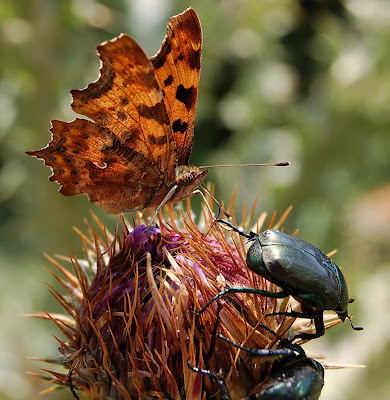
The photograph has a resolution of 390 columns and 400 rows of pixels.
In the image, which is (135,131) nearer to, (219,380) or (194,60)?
(194,60)

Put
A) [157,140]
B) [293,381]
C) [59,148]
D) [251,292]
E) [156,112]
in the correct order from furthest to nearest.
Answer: [59,148]
[157,140]
[156,112]
[251,292]
[293,381]

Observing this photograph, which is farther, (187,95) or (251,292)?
(187,95)

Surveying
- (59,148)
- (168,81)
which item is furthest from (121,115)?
(59,148)

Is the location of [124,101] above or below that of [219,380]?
above

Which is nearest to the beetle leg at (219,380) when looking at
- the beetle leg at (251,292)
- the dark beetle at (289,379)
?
the dark beetle at (289,379)

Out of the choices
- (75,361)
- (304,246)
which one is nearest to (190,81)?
(304,246)

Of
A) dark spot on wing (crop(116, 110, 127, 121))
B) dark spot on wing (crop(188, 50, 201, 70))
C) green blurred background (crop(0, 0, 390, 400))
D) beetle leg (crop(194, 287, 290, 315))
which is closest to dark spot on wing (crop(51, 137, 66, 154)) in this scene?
dark spot on wing (crop(116, 110, 127, 121))

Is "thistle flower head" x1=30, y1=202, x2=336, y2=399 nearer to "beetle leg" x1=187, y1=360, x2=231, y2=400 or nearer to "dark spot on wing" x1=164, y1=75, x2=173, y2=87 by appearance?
"beetle leg" x1=187, y1=360, x2=231, y2=400

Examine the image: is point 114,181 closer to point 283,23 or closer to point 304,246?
point 304,246
